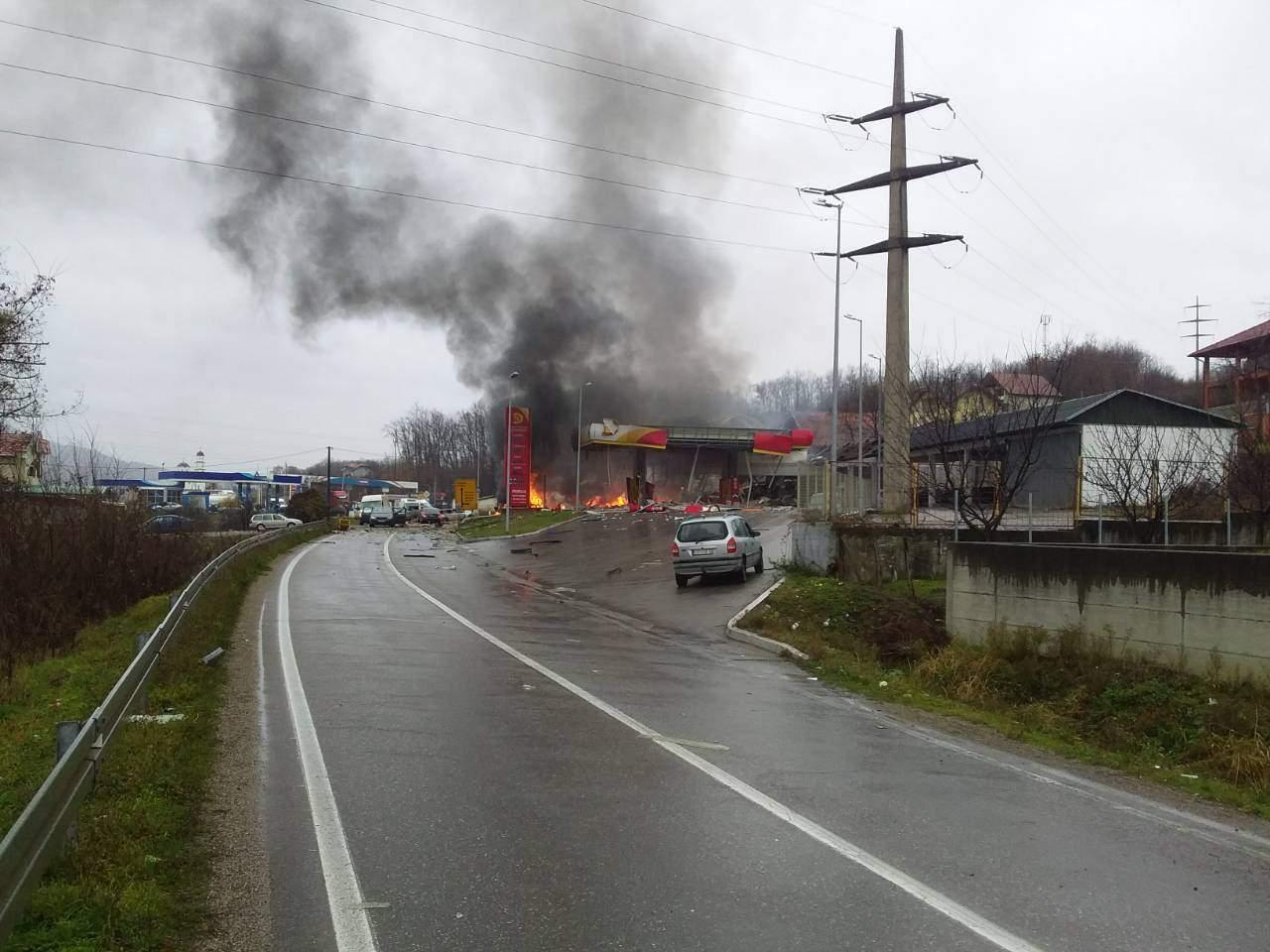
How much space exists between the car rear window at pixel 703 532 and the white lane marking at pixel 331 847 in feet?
41.7

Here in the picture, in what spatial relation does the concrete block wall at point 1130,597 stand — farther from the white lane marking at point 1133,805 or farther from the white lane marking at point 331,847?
the white lane marking at point 331,847

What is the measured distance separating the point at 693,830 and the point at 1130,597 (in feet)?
24.2

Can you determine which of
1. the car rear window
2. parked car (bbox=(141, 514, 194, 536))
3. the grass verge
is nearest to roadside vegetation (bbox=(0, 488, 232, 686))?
parked car (bbox=(141, 514, 194, 536))

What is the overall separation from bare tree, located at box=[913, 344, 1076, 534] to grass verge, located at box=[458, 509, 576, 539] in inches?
999

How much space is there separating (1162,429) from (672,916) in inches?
887

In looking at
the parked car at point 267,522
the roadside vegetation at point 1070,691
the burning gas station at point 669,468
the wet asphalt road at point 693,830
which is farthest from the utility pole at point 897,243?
the parked car at point 267,522

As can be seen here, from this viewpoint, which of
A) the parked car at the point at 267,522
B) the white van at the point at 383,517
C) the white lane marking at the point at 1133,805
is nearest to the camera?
the white lane marking at the point at 1133,805

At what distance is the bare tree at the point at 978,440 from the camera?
53.9 ft

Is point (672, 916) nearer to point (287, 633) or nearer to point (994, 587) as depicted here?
point (994, 587)

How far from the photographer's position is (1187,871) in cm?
495

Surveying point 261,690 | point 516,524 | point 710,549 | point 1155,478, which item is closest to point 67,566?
point 261,690

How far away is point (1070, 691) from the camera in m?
10.4

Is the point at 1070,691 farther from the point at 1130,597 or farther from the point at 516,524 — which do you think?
the point at 516,524

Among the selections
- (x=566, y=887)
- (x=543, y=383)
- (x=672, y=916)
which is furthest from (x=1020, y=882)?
(x=543, y=383)
